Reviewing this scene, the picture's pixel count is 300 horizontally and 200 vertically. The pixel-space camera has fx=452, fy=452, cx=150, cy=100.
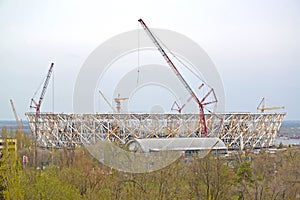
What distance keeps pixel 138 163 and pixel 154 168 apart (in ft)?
3.35

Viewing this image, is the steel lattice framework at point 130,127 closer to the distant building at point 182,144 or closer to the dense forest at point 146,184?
the distant building at point 182,144

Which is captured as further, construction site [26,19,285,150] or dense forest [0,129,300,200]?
construction site [26,19,285,150]

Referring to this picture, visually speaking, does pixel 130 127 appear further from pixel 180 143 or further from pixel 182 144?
pixel 182 144

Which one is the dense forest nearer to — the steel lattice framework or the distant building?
the distant building

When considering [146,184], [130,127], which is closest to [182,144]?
[130,127]

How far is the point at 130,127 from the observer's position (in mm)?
41688

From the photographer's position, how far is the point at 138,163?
49.4ft

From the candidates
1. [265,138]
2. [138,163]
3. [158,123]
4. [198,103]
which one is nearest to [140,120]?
[158,123]

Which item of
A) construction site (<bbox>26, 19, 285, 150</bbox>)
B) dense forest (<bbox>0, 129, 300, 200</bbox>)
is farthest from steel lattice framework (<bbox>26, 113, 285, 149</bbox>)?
dense forest (<bbox>0, 129, 300, 200</bbox>)

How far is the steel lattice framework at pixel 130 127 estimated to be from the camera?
134ft

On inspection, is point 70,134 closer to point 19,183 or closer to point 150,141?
→ point 150,141

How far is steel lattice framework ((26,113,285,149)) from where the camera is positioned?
40.9 metres

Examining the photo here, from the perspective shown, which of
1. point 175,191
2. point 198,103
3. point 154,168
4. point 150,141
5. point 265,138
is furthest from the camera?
point 265,138

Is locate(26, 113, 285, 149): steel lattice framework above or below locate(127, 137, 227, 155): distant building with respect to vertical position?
above
